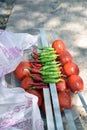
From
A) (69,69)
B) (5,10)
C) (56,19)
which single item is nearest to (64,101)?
(69,69)

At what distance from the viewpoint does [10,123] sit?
1842 mm

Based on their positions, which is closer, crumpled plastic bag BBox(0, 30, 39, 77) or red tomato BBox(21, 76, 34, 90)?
crumpled plastic bag BBox(0, 30, 39, 77)

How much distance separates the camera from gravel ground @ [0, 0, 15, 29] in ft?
11.8

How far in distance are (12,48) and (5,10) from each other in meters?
1.81

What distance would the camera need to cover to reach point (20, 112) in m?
1.88

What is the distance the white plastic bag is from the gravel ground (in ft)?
5.62

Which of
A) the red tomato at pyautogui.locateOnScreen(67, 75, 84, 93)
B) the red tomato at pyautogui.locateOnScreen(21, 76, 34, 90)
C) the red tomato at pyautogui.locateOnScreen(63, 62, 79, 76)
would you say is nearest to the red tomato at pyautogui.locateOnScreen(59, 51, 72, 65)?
the red tomato at pyautogui.locateOnScreen(63, 62, 79, 76)

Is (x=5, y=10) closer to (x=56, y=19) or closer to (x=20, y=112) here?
(x=56, y=19)

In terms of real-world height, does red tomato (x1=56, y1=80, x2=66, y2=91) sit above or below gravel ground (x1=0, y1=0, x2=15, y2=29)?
above

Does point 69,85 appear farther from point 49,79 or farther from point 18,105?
point 18,105

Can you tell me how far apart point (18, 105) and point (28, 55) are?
81 centimetres

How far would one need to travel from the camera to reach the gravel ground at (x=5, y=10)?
3.58 metres

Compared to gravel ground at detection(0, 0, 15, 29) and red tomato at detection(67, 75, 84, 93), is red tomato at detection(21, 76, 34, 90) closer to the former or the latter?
red tomato at detection(67, 75, 84, 93)

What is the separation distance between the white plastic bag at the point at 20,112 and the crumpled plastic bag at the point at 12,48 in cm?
28
